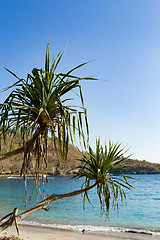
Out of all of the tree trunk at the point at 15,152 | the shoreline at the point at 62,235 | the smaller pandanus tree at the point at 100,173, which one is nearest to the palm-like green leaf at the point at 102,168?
the smaller pandanus tree at the point at 100,173

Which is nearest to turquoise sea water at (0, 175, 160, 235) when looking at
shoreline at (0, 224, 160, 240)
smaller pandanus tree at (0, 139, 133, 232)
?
smaller pandanus tree at (0, 139, 133, 232)

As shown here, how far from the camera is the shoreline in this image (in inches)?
358

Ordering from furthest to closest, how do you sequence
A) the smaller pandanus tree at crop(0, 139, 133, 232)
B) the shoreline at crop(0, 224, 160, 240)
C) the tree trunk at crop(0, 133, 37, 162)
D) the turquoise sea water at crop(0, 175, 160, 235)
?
the turquoise sea water at crop(0, 175, 160, 235) → the shoreline at crop(0, 224, 160, 240) → the smaller pandanus tree at crop(0, 139, 133, 232) → the tree trunk at crop(0, 133, 37, 162)

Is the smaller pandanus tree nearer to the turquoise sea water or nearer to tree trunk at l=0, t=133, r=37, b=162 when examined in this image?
the turquoise sea water

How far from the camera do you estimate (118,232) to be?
10664 mm

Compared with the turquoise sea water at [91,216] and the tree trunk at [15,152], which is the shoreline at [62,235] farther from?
the tree trunk at [15,152]

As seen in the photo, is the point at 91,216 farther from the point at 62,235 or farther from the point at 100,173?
the point at 100,173

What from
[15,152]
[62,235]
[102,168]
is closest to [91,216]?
[62,235]

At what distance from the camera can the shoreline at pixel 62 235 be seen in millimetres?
9087

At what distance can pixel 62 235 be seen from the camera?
962 cm

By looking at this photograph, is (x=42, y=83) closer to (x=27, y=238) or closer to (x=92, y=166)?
(x=92, y=166)

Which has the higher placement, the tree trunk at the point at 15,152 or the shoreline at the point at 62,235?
the tree trunk at the point at 15,152

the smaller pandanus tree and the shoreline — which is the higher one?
the smaller pandanus tree

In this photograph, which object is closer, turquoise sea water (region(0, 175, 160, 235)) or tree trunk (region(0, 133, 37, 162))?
tree trunk (region(0, 133, 37, 162))
